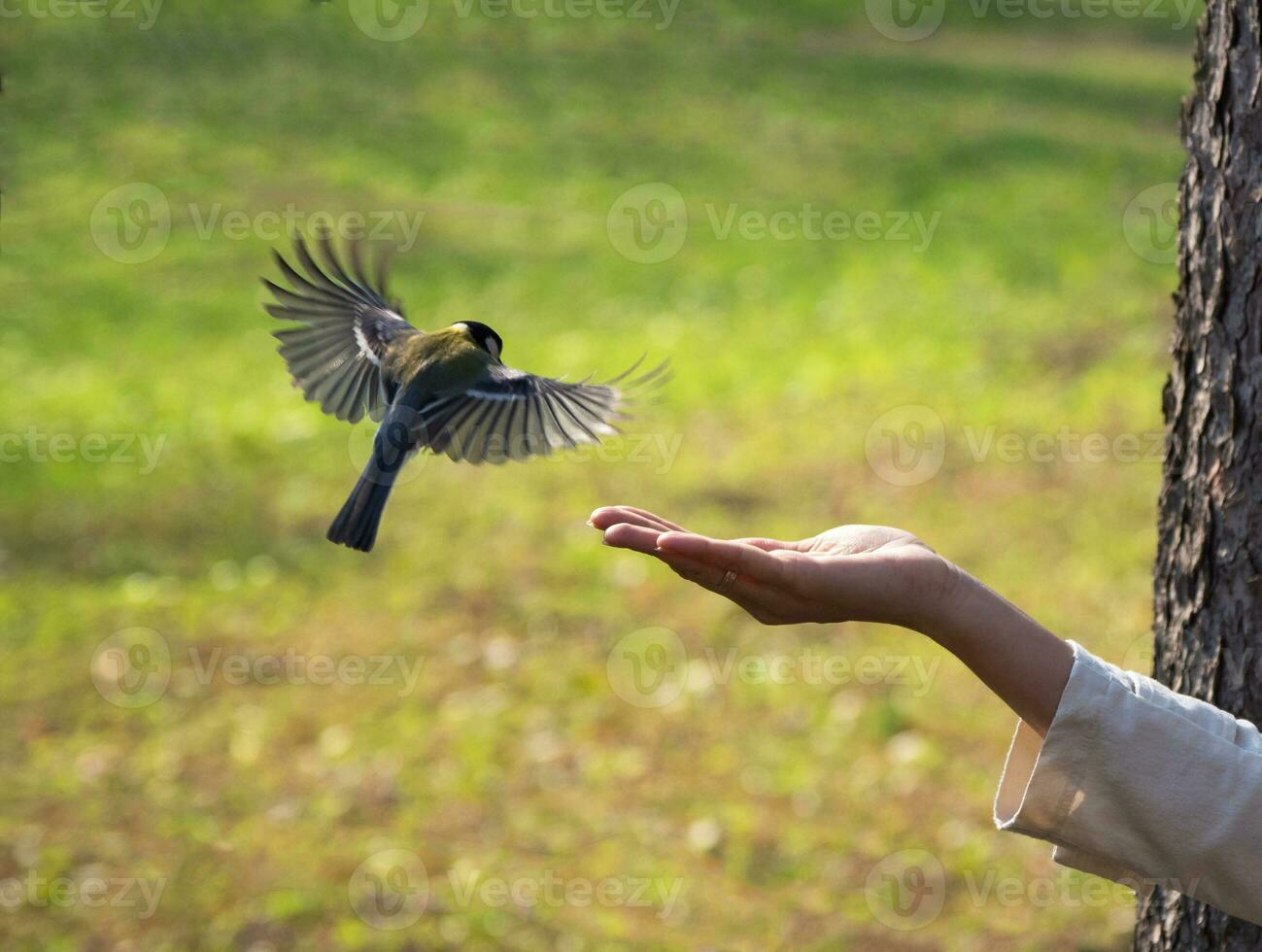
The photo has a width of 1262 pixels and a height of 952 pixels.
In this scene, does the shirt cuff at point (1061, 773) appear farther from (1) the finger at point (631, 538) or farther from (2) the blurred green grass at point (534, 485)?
(2) the blurred green grass at point (534, 485)

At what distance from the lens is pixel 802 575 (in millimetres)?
1667

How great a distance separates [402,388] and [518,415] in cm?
16

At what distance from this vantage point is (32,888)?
402 cm

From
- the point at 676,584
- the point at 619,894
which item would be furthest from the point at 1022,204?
the point at 619,894

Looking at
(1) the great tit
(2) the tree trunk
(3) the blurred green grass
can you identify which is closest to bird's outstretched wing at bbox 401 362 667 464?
(1) the great tit

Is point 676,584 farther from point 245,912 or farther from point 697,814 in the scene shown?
point 245,912

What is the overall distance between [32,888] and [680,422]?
420cm

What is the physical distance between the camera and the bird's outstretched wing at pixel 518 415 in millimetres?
1721

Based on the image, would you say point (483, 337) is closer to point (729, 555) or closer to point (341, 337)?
point (341, 337)

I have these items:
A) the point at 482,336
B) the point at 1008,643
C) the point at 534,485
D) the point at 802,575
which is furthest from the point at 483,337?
the point at 534,485

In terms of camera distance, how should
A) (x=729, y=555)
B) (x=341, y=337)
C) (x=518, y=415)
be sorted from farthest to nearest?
(x=341, y=337)
(x=518, y=415)
(x=729, y=555)

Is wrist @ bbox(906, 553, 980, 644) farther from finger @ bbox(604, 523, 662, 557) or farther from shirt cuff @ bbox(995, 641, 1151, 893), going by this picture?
finger @ bbox(604, 523, 662, 557)

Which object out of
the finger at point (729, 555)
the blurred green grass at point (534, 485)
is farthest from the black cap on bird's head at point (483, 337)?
the blurred green grass at point (534, 485)

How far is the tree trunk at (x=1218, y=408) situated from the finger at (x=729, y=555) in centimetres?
103
